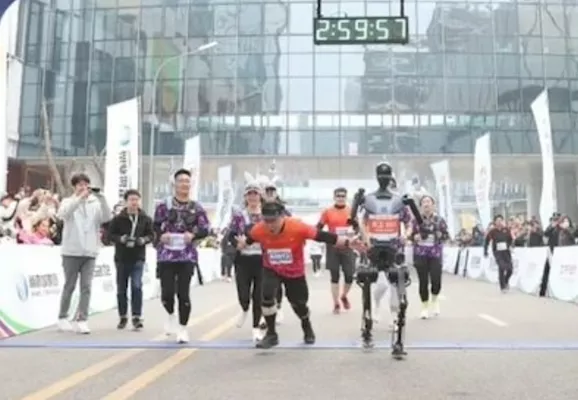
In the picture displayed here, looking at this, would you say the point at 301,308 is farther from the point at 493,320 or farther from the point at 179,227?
the point at 493,320

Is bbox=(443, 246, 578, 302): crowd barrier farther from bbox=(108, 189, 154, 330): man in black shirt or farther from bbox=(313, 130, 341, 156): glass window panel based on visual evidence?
bbox=(313, 130, 341, 156): glass window panel

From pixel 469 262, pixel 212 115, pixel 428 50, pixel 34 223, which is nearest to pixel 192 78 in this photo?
pixel 212 115

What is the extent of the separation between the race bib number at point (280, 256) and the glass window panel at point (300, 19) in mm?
40581

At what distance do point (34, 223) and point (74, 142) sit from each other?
3305 centimetres

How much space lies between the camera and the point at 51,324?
12.1 metres

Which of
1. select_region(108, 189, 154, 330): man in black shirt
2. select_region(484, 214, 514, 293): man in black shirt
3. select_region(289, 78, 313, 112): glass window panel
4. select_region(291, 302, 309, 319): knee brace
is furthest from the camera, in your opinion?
select_region(289, 78, 313, 112): glass window panel

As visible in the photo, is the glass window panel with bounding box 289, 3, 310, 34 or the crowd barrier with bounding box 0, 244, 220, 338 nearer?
the crowd barrier with bounding box 0, 244, 220, 338

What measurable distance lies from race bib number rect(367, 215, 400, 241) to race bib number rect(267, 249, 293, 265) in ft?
3.02

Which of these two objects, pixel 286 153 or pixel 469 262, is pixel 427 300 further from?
pixel 286 153

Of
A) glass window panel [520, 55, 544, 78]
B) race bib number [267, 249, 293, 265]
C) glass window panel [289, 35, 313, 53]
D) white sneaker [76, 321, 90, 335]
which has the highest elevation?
glass window panel [289, 35, 313, 53]

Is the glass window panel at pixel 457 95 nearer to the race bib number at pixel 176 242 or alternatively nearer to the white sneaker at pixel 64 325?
the white sneaker at pixel 64 325

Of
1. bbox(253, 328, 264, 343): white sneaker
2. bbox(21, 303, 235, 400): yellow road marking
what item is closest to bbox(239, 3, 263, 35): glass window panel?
bbox(21, 303, 235, 400): yellow road marking

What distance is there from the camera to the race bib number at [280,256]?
30.0ft

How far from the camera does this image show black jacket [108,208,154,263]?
37.3 feet
